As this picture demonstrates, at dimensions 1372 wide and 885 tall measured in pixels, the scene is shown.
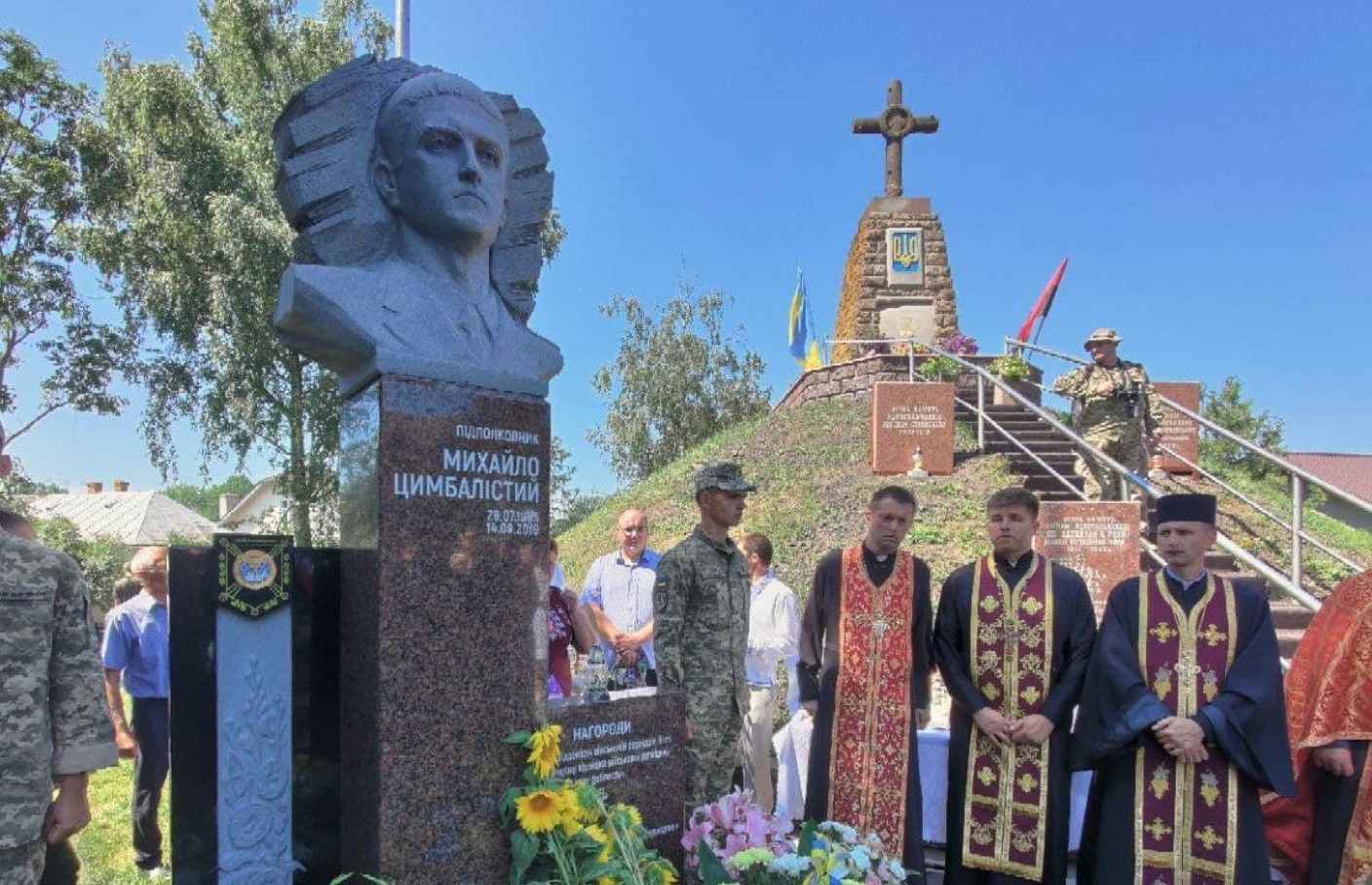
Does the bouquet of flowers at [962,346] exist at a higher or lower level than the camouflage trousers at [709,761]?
higher

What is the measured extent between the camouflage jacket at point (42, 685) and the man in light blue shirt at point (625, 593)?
11.3 ft

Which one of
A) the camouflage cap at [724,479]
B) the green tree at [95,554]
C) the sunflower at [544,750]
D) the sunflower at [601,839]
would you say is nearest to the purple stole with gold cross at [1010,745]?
the camouflage cap at [724,479]

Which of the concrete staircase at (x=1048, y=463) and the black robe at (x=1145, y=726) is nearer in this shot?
the black robe at (x=1145, y=726)

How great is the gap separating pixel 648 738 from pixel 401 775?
3.35ft

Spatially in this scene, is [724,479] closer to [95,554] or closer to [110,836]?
[110,836]

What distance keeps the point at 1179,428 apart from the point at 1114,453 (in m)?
4.45

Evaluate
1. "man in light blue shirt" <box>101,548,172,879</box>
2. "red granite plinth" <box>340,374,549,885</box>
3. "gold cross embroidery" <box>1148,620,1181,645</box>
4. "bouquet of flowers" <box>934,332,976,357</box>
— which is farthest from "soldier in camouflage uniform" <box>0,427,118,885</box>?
"bouquet of flowers" <box>934,332,976,357</box>

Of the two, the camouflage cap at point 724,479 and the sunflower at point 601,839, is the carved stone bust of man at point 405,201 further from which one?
the sunflower at point 601,839

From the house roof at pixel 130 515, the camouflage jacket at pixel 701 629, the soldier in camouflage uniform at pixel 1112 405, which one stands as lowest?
the house roof at pixel 130 515

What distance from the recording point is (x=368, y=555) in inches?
111

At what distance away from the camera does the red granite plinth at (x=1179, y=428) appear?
13.0 m

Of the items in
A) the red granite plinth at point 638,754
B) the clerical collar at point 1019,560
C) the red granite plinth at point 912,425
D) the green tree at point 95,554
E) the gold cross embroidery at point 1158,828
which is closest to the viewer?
the red granite plinth at point 638,754

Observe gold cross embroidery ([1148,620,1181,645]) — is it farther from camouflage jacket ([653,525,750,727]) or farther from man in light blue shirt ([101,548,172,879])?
man in light blue shirt ([101,548,172,879])

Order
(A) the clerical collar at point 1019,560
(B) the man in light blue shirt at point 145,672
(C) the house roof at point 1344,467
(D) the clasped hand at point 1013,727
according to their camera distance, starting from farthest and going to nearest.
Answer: (C) the house roof at point 1344,467, (B) the man in light blue shirt at point 145,672, (A) the clerical collar at point 1019,560, (D) the clasped hand at point 1013,727
